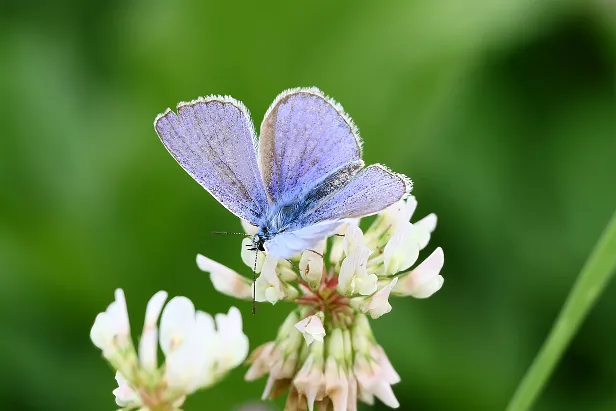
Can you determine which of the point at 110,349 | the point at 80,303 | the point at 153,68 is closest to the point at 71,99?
the point at 153,68

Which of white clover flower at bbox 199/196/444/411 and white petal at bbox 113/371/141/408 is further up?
white clover flower at bbox 199/196/444/411

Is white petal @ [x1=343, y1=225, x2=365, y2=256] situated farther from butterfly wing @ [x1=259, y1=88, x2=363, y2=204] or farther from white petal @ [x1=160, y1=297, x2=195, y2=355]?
white petal @ [x1=160, y1=297, x2=195, y2=355]

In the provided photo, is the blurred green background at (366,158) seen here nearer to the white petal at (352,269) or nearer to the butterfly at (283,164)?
the butterfly at (283,164)

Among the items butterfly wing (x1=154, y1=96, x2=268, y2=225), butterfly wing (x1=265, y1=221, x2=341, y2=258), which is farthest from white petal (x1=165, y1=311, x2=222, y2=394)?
butterfly wing (x1=154, y1=96, x2=268, y2=225)

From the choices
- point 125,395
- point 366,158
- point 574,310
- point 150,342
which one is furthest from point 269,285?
point 366,158

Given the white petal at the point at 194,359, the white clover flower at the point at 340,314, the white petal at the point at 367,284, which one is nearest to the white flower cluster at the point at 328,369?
the white clover flower at the point at 340,314
